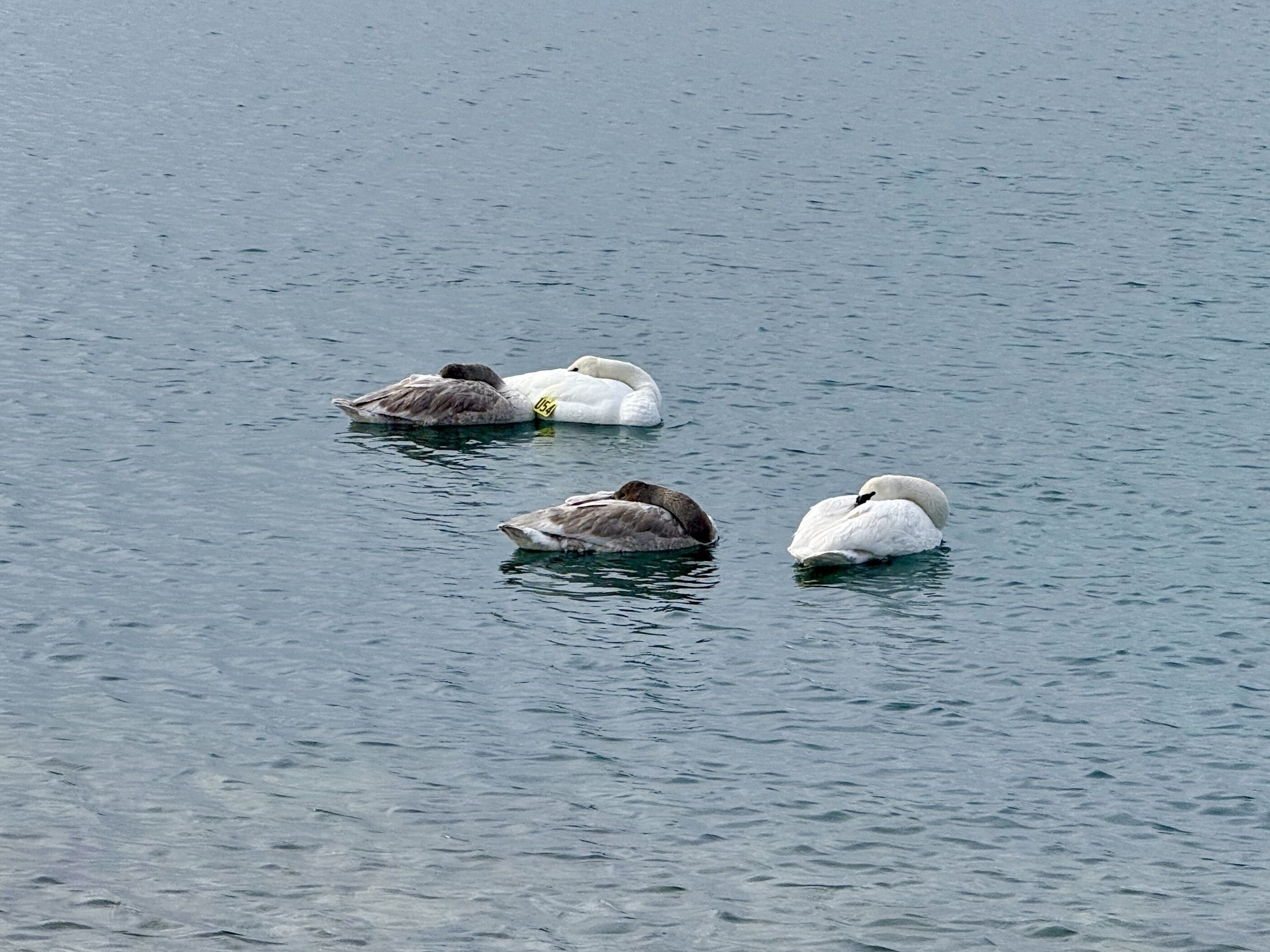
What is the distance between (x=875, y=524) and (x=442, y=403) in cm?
868

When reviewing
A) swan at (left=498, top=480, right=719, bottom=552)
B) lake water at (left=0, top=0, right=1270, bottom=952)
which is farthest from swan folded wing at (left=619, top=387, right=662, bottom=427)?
swan at (left=498, top=480, right=719, bottom=552)

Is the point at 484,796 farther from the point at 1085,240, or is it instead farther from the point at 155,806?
the point at 1085,240

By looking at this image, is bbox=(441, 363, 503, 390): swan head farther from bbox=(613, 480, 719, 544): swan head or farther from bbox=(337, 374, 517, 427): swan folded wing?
bbox=(613, 480, 719, 544): swan head

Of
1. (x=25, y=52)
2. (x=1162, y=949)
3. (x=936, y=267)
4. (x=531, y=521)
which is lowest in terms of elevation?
(x=1162, y=949)

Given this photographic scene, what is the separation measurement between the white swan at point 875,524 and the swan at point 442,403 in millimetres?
6957

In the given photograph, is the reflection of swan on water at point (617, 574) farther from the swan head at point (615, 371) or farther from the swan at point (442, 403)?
the swan head at point (615, 371)

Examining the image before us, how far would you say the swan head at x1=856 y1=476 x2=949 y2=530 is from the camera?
2698cm

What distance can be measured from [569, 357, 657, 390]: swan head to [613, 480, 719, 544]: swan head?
19.3 feet

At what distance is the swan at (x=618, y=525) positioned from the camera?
26.1 m

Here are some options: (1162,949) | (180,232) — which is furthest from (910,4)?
(1162,949)

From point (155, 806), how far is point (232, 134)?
37.5 metres

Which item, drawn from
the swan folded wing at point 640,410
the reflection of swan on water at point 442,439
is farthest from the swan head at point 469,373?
the swan folded wing at point 640,410

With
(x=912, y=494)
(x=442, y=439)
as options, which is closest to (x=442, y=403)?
(x=442, y=439)

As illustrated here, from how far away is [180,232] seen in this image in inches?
1713
